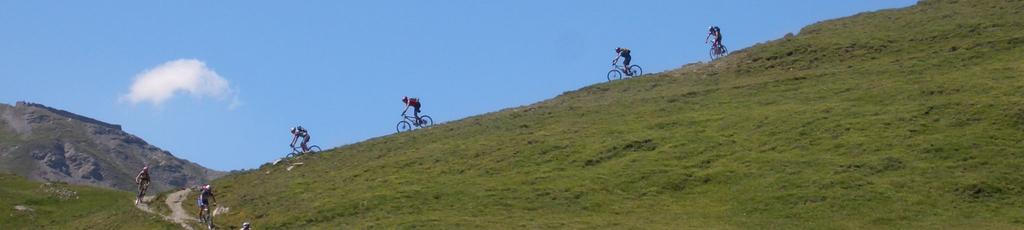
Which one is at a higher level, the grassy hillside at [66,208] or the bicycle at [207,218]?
the grassy hillside at [66,208]

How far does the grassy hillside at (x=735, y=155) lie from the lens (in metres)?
50.7

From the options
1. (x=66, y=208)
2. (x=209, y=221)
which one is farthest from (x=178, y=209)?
(x=66, y=208)

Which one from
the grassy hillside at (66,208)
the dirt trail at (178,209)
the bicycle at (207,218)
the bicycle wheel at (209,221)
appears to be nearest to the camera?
the bicycle wheel at (209,221)

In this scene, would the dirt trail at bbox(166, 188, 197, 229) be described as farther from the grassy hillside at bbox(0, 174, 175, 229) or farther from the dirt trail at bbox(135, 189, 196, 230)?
the grassy hillside at bbox(0, 174, 175, 229)

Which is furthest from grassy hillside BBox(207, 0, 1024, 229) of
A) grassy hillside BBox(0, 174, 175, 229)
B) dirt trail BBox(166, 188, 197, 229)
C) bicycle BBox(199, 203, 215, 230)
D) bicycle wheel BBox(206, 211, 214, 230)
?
grassy hillside BBox(0, 174, 175, 229)

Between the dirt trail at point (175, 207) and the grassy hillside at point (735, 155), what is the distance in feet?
7.07

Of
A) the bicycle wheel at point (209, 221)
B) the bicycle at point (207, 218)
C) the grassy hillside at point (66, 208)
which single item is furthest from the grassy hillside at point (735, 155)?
the grassy hillside at point (66, 208)

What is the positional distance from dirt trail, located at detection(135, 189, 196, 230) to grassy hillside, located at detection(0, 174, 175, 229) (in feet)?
2.02

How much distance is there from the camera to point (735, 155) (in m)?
60.8

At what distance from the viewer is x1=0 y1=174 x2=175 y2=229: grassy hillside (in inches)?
2373

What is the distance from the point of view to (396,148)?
74.0 metres

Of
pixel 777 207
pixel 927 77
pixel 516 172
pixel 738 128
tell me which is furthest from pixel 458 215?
pixel 927 77

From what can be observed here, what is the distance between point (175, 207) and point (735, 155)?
94.9 feet

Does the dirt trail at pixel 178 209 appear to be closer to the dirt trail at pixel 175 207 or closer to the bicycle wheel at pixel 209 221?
the dirt trail at pixel 175 207
